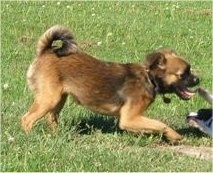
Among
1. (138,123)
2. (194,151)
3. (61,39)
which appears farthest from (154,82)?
(61,39)

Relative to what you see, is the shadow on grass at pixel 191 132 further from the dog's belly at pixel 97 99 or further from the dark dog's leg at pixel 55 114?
the dark dog's leg at pixel 55 114

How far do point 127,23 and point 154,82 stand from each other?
7481mm

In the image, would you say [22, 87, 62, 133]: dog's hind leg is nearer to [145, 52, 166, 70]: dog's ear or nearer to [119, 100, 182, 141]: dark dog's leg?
[119, 100, 182, 141]: dark dog's leg

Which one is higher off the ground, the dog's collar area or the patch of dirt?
the dog's collar area

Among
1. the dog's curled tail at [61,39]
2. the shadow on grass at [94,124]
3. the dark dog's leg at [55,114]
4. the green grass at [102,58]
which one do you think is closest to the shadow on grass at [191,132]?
the green grass at [102,58]

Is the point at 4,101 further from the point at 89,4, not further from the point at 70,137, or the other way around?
the point at 89,4

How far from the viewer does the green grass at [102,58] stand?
604 centimetres

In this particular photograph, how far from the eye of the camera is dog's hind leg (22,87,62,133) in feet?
23.9

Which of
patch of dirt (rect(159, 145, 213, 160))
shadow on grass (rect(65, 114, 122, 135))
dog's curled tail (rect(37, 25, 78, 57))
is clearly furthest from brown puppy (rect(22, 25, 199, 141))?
patch of dirt (rect(159, 145, 213, 160))

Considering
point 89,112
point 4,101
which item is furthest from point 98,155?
point 4,101

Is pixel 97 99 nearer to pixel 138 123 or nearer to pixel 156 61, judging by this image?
pixel 138 123

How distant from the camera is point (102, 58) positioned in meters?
12.1

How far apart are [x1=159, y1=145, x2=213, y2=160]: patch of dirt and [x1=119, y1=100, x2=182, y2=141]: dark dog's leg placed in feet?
0.46

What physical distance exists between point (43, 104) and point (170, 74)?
137cm
